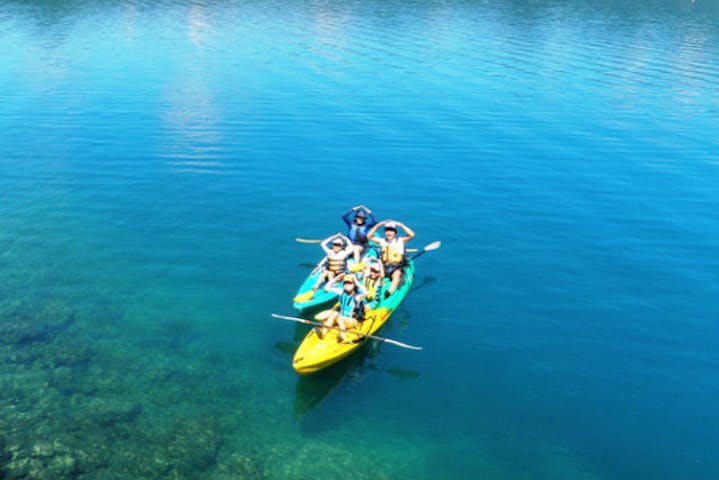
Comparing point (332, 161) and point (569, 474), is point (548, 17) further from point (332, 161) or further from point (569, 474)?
point (569, 474)

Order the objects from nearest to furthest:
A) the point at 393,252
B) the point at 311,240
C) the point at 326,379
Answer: the point at 326,379 → the point at 393,252 → the point at 311,240

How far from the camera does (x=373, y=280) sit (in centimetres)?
2723

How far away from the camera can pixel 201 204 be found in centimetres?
3744

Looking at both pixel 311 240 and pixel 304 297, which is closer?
pixel 304 297

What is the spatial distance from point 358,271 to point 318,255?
185 inches

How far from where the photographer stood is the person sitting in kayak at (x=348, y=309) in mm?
23953

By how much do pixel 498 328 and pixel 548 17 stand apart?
294 ft

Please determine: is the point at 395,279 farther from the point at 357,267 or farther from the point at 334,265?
the point at 334,265

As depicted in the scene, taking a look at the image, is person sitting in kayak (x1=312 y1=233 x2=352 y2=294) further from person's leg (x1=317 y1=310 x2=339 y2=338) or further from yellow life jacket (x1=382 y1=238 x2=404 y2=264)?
person's leg (x1=317 y1=310 x2=339 y2=338)

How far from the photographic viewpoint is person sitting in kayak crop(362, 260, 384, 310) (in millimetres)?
26734

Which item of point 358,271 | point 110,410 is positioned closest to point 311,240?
point 358,271

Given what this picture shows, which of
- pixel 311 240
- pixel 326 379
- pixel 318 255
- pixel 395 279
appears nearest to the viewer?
pixel 326 379

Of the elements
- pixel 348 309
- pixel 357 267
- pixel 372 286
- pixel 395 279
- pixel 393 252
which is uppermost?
pixel 393 252

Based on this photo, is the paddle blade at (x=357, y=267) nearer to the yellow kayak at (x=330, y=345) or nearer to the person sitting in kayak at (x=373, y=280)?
the person sitting in kayak at (x=373, y=280)
